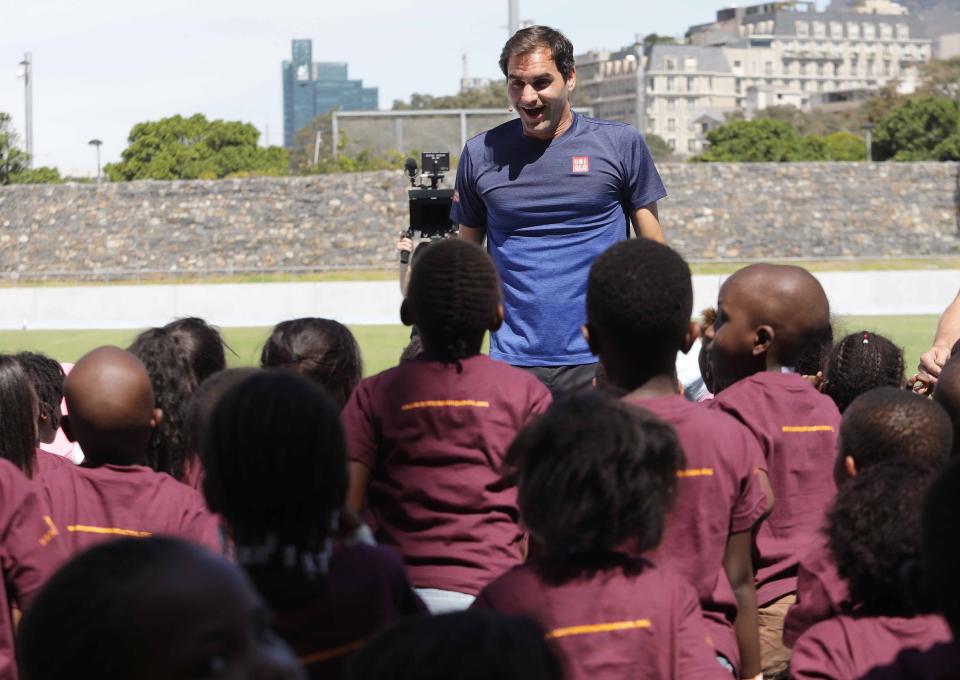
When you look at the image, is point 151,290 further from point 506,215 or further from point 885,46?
point 885,46

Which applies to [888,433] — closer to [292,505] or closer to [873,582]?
[873,582]

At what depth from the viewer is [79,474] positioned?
3.29 m

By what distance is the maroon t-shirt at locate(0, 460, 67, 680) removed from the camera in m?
2.96

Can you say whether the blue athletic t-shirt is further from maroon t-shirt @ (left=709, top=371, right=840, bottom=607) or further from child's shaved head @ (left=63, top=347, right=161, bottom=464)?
child's shaved head @ (left=63, top=347, right=161, bottom=464)

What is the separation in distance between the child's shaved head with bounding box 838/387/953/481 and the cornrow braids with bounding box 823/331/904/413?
4.56 feet

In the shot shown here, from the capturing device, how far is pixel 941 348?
5.01 m

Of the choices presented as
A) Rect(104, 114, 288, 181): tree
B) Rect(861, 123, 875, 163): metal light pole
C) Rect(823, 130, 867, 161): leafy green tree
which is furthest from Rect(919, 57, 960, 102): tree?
Rect(104, 114, 288, 181): tree

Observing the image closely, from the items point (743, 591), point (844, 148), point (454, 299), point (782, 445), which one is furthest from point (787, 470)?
point (844, 148)

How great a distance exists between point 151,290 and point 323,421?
20.5 metres

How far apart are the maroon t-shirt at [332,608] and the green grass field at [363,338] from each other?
11.3 m

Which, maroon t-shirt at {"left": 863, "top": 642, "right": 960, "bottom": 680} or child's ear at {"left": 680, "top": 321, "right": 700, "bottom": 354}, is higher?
child's ear at {"left": 680, "top": 321, "right": 700, "bottom": 354}

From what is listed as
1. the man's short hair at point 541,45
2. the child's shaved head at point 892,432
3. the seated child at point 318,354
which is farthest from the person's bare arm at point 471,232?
the child's shaved head at point 892,432

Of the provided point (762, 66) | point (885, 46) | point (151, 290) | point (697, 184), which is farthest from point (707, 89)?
point (151, 290)

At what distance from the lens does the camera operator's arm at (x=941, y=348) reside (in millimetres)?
4773
